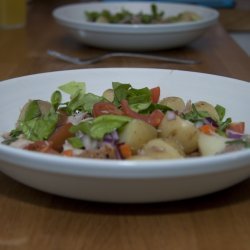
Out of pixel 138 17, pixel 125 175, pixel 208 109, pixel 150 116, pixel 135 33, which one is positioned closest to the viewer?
pixel 125 175

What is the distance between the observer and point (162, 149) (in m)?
0.86

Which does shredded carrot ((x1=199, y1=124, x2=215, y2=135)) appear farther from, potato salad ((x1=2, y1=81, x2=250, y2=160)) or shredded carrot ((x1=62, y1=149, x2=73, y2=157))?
shredded carrot ((x1=62, y1=149, x2=73, y2=157))

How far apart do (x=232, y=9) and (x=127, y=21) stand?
0.94 m

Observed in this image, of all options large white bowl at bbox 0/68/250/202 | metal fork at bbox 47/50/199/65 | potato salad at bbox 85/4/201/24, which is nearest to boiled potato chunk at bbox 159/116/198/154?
large white bowl at bbox 0/68/250/202

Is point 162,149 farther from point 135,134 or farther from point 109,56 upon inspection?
point 109,56

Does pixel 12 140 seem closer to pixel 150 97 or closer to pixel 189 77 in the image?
pixel 150 97

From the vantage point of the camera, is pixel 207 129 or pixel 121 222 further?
pixel 207 129

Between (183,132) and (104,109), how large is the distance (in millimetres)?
143

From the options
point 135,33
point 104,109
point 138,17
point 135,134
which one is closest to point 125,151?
point 135,134

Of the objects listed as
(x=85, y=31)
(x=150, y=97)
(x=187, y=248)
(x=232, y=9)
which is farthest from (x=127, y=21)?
Result: (x=187, y=248)

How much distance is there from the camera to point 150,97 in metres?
1.08

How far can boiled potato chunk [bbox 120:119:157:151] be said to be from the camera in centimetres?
90

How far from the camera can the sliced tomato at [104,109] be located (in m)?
0.98

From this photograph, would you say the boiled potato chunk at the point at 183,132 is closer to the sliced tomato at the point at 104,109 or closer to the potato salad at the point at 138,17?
the sliced tomato at the point at 104,109
